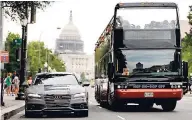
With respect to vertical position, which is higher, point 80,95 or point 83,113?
point 80,95

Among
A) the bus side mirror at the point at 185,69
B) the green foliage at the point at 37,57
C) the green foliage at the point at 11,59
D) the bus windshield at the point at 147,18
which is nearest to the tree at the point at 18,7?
the bus windshield at the point at 147,18

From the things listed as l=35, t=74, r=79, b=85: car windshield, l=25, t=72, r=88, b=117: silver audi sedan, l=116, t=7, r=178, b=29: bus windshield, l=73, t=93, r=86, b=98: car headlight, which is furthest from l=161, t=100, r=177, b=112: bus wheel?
l=73, t=93, r=86, b=98: car headlight

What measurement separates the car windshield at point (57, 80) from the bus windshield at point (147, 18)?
3.57 metres

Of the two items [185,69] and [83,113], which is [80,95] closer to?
[83,113]

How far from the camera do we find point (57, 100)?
1852 centimetres

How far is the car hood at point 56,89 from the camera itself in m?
18.5

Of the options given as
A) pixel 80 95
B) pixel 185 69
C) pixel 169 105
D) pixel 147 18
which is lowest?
pixel 169 105

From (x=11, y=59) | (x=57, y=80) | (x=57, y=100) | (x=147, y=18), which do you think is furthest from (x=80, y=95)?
(x=11, y=59)

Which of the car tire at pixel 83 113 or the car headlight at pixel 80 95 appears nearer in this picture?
the car headlight at pixel 80 95

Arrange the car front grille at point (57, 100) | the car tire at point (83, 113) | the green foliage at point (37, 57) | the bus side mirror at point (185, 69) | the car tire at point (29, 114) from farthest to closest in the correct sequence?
the green foliage at point (37, 57) → the bus side mirror at point (185, 69) → the car tire at point (83, 113) → the car tire at point (29, 114) → the car front grille at point (57, 100)

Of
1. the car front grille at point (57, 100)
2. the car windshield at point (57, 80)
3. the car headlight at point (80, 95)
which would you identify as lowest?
the car front grille at point (57, 100)

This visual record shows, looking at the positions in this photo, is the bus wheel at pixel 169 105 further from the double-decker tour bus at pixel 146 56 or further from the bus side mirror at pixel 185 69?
the bus side mirror at pixel 185 69

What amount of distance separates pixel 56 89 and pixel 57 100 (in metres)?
0.36

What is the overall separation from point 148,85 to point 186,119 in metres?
3.92
